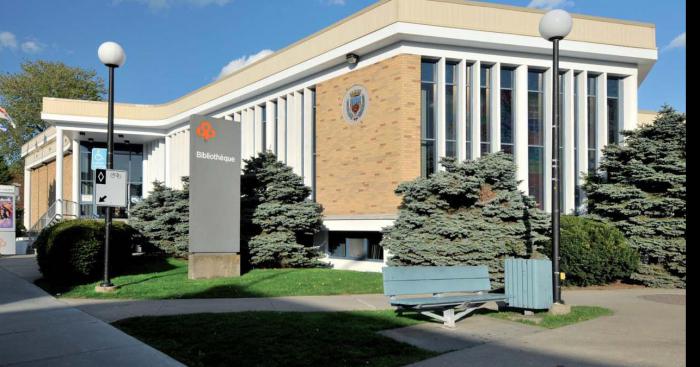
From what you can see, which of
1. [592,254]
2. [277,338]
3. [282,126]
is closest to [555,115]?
[592,254]

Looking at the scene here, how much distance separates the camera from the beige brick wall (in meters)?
18.8

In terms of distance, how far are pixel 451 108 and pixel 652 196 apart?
269 inches

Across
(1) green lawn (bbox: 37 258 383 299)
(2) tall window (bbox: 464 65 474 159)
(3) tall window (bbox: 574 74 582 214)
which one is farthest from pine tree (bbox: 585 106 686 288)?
(1) green lawn (bbox: 37 258 383 299)

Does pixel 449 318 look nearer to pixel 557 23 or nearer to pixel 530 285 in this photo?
pixel 530 285

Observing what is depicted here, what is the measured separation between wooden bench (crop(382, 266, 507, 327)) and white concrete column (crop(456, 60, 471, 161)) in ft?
34.3

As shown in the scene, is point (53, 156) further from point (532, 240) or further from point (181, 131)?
point (532, 240)

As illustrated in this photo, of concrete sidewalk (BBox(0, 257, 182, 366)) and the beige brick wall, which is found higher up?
the beige brick wall

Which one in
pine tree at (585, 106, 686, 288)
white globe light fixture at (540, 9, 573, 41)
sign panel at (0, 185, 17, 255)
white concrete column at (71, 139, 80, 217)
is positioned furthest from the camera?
white concrete column at (71, 139, 80, 217)

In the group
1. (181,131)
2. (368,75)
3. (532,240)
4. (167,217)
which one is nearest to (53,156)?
(181,131)

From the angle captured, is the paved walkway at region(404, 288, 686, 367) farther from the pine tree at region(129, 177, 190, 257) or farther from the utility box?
the pine tree at region(129, 177, 190, 257)

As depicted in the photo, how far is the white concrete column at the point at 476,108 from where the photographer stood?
Result: 20.2 meters

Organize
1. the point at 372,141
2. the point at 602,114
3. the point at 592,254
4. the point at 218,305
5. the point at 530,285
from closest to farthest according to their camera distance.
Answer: the point at 530,285, the point at 218,305, the point at 592,254, the point at 372,141, the point at 602,114

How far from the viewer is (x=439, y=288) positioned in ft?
30.7

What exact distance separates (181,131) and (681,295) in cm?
2946
